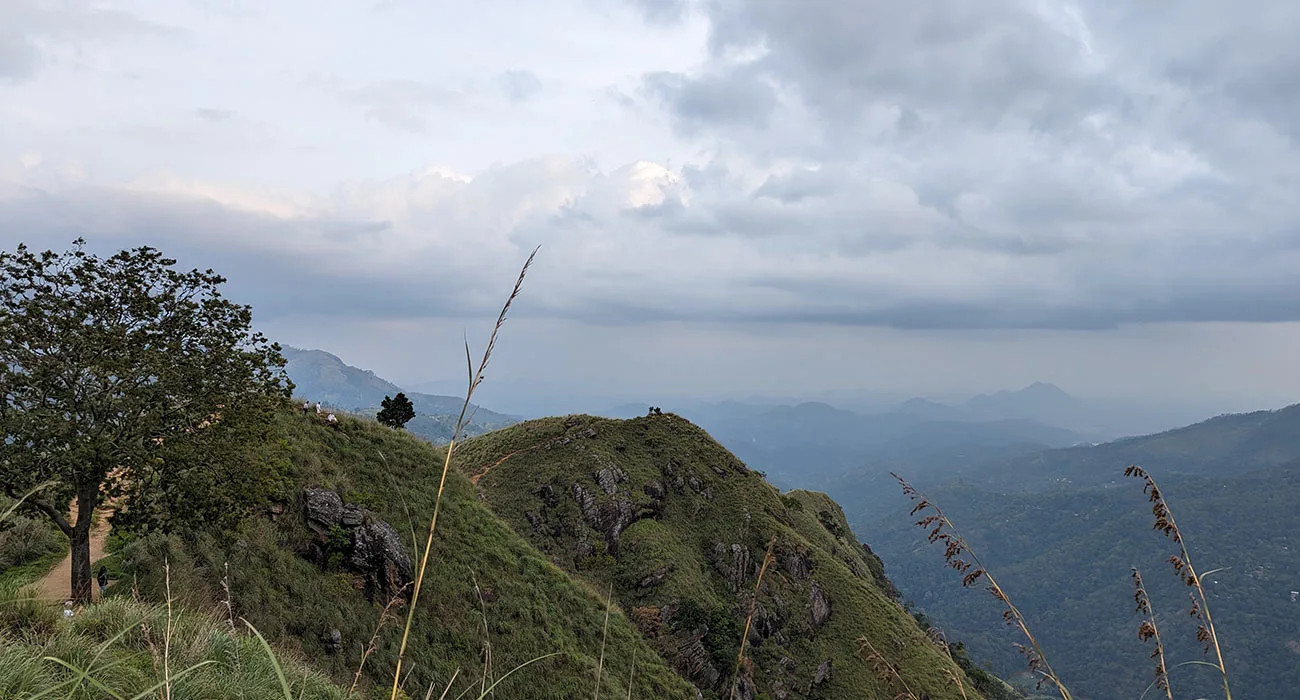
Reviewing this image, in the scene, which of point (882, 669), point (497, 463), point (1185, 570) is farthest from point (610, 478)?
point (1185, 570)

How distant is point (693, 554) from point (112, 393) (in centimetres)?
4403

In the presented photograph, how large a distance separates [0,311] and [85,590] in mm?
7186

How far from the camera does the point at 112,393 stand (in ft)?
50.2

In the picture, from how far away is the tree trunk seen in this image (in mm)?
15320

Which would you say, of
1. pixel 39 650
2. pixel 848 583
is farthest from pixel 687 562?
pixel 39 650

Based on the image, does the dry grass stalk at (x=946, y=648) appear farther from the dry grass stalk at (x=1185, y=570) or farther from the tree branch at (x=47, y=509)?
the tree branch at (x=47, y=509)

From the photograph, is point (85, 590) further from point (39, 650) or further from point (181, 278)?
point (39, 650)

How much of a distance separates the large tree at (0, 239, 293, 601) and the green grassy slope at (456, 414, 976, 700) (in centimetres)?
3130

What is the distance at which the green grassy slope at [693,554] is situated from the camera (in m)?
44.2

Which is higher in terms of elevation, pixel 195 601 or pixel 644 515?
pixel 195 601

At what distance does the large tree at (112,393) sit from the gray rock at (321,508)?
860 cm

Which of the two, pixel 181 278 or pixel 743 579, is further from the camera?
pixel 743 579

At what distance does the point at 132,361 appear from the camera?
1546cm

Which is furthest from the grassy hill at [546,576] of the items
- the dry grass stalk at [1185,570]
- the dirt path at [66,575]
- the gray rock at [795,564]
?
the dry grass stalk at [1185,570]
